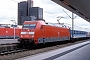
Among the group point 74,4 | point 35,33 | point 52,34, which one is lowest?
point 52,34

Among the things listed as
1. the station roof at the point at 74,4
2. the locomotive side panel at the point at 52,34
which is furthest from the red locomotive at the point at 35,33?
the station roof at the point at 74,4

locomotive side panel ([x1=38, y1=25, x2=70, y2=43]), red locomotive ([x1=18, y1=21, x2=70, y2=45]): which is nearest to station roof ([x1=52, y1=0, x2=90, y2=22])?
red locomotive ([x1=18, y1=21, x2=70, y2=45])

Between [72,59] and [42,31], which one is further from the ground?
[42,31]

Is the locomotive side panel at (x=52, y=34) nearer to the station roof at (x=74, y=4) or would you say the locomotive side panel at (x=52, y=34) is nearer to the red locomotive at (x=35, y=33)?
the red locomotive at (x=35, y=33)

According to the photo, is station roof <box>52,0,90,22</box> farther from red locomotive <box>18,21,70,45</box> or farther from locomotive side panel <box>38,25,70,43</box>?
locomotive side panel <box>38,25,70,43</box>

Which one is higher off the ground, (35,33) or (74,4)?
(74,4)

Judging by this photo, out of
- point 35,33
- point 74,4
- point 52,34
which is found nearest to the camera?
point 74,4

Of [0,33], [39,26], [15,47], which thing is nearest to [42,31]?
[39,26]

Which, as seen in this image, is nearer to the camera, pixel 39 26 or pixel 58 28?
pixel 39 26

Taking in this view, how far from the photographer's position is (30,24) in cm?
2520

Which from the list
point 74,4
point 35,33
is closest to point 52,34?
point 35,33

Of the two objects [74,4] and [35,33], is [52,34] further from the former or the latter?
[74,4]

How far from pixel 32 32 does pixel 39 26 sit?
1242 mm

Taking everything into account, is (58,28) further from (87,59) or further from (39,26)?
(87,59)
